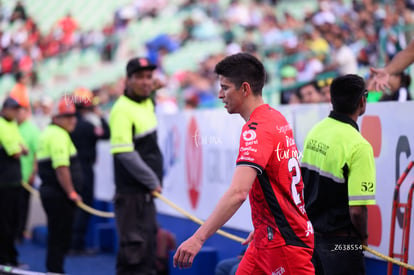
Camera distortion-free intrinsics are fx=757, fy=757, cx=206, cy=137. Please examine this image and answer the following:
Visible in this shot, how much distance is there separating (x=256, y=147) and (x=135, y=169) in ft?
10.0

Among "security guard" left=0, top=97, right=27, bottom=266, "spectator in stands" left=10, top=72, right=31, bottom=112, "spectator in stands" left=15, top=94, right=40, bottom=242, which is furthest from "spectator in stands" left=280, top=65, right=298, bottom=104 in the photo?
"spectator in stands" left=15, top=94, right=40, bottom=242

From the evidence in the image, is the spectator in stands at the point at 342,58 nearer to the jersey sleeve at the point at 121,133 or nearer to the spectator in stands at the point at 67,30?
the jersey sleeve at the point at 121,133

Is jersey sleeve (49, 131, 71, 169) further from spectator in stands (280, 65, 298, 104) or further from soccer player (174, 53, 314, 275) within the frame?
soccer player (174, 53, 314, 275)

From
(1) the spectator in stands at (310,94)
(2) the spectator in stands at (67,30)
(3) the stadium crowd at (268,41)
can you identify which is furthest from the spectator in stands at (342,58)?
(2) the spectator in stands at (67,30)

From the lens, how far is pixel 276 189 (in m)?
4.04

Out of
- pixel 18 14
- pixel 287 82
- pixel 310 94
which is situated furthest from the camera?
pixel 18 14

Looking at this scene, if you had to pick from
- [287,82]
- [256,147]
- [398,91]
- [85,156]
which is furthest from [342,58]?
[256,147]

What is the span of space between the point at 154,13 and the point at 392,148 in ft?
56.5

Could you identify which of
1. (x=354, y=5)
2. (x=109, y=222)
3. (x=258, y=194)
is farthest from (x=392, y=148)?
(x=354, y=5)

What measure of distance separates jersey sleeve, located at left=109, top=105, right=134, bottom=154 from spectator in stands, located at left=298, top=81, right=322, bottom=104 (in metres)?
2.36

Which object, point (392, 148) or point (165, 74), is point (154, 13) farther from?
point (392, 148)

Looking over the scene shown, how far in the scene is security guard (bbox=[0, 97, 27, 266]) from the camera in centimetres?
974

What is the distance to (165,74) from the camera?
18.0 meters

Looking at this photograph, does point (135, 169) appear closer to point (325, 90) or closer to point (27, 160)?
point (325, 90)
